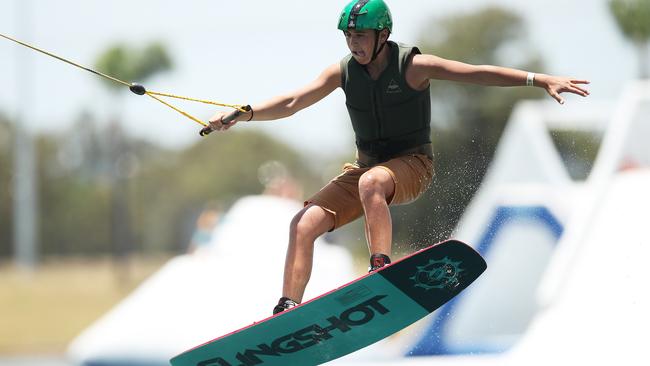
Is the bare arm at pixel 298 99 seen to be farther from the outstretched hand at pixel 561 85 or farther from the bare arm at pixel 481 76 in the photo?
the outstretched hand at pixel 561 85

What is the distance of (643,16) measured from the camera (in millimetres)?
18391

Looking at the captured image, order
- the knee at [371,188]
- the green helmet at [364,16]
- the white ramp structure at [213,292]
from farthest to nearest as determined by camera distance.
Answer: the white ramp structure at [213,292], the knee at [371,188], the green helmet at [364,16]

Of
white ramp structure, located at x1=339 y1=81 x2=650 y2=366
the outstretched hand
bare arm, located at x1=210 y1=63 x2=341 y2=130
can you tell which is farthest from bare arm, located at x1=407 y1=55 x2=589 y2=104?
white ramp structure, located at x1=339 y1=81 x2=650 y2=366

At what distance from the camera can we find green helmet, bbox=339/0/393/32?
8.74 m

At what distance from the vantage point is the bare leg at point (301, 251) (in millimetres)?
9133

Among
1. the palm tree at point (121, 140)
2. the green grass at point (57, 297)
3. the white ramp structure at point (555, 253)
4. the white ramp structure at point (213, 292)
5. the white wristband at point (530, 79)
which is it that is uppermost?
the palm tree at point (121, 140)

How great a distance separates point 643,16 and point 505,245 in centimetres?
415

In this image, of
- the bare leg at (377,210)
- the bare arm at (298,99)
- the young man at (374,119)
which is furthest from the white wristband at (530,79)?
the bare arm at (298,99)

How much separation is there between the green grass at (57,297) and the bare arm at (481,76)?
19388 millimetres

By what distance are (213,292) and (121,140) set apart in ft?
191

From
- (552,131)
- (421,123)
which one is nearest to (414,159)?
(421,123)

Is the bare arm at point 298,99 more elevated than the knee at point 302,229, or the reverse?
the bare arm at point 298,99

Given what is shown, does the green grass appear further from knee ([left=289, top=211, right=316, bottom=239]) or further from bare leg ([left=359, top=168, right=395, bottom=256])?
bare leg ([left=359, top=168, right=395, bottom=256])

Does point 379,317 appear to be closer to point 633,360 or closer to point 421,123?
point 421,123
